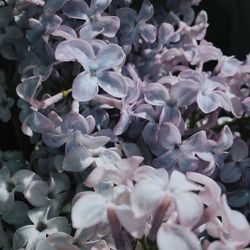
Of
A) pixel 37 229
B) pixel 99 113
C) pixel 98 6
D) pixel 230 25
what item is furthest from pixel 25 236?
pixel 230 25

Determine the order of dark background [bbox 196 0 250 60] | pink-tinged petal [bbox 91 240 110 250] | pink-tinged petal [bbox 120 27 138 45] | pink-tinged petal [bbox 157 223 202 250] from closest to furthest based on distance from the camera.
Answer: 1. pink-tinged petal [bbox 157 223 202 250]
2. pink-tinged petal [bbox 91 240 110 250]
3. pink-tinged petal [bbox 120 27 138 45]
4. dark background [bbox 196 0 250 60]

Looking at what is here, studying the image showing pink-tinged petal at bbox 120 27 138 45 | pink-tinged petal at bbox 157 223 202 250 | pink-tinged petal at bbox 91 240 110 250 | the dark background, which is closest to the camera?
pink-tinged petal at bbox 157 223 202 250

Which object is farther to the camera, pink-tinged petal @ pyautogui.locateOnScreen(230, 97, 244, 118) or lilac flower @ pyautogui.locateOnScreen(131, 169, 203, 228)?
pink-tinged petal @ pyautogui.locateOnScreen(230, 97, 244, 118)

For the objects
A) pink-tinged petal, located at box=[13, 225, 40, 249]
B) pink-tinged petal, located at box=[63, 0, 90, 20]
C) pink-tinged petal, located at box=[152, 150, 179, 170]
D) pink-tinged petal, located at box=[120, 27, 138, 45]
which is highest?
pink-tinged petal, located at box=[63, 0, 90, 20]

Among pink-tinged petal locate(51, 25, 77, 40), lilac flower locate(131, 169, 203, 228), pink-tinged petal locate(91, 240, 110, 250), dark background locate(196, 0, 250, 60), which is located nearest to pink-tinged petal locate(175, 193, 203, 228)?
lilac flower locate(131, 169, 203, 228)

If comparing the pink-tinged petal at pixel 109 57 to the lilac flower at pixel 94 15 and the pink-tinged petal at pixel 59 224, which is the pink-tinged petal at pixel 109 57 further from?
the pink-tinged petal at pixel 59 224

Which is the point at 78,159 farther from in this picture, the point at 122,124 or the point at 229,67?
the point at 229,67

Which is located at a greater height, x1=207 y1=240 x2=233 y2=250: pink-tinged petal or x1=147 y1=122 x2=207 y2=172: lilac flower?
x1=207 y1=240 x2=233 y2=250: pink-tinged petal

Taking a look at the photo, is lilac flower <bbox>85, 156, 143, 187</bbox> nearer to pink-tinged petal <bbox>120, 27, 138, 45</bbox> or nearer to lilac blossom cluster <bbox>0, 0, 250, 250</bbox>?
lilac blossom cluster <bbox>0, 0, 250, 250</bbox>
